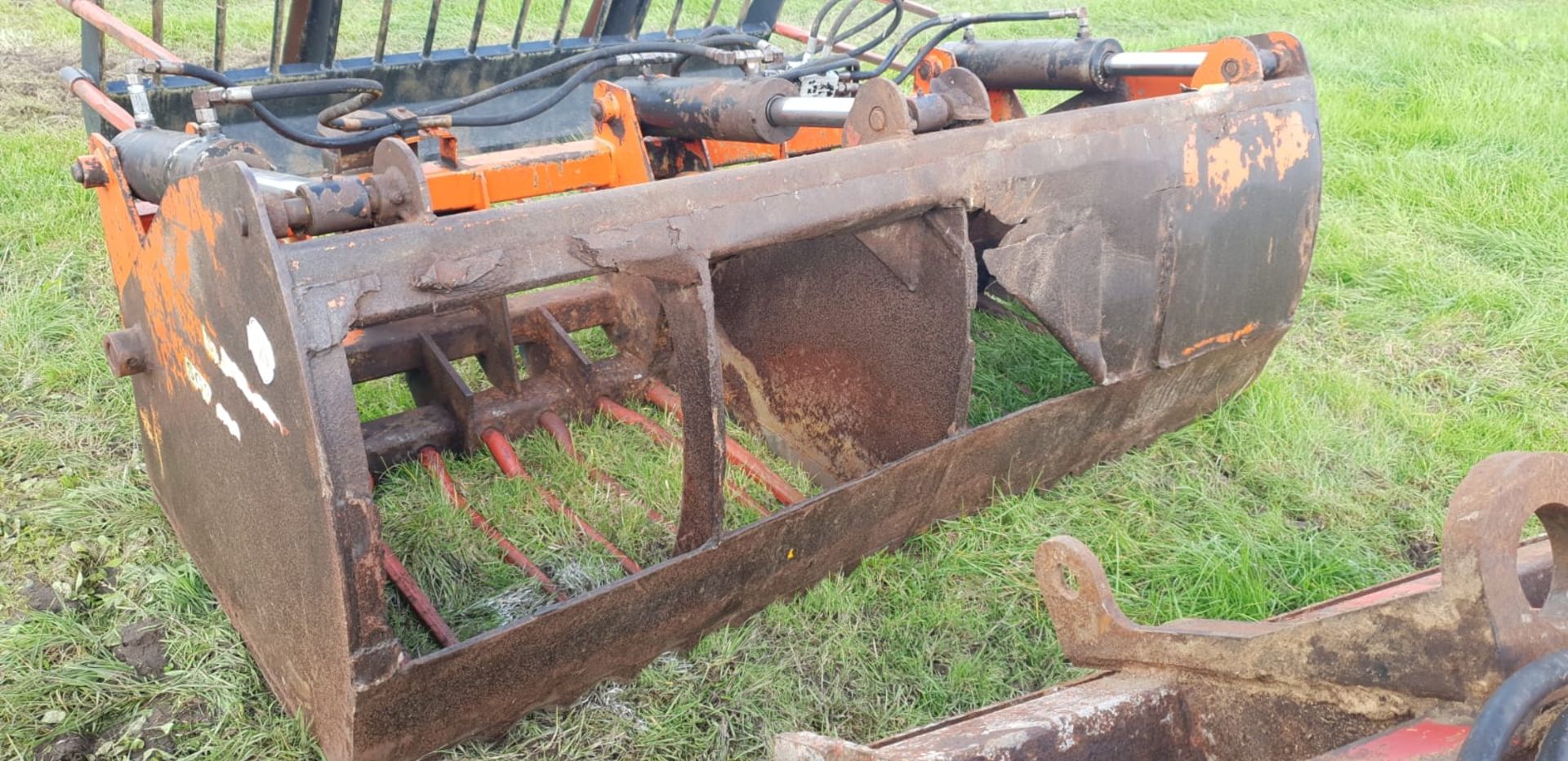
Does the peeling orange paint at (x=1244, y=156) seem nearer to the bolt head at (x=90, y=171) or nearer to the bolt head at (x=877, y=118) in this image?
the bolt head at (x=877, y=118)

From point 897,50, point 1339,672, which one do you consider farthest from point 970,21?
point 1339,672

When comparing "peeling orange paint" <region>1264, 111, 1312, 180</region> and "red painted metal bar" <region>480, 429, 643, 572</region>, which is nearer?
"red painted metal bar" <region>480, 429, 643, 572</region>

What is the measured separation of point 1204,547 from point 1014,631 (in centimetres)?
61

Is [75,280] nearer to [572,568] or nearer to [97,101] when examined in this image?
[97,101]

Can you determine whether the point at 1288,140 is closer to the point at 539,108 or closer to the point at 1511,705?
the point at 539,108

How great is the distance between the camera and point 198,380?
2203 mm

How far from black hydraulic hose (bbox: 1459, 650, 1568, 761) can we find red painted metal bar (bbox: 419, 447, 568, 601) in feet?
6.09

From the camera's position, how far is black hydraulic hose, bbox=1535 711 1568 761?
107 centimetres

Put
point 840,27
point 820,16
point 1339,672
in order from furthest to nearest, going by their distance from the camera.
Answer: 1. point 840,27
2. point 820,16
3. point 1339,672

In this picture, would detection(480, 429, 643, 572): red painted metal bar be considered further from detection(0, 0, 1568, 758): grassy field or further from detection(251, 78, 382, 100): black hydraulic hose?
detection(251, 78, 382, 100): black hydraulic hose

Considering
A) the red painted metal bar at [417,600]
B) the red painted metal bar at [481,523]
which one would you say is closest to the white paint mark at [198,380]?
the red painted metal bar at [417,600]

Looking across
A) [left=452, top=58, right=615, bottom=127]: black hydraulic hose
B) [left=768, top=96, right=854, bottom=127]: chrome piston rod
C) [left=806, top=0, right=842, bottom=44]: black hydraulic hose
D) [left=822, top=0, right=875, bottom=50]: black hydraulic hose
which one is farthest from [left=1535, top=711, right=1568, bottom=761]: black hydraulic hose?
[left=822, top=0, right=875, bottom=50]: black hydraulic hose

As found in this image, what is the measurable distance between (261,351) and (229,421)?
324 mm

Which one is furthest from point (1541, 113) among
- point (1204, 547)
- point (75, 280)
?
point (75, 280)
